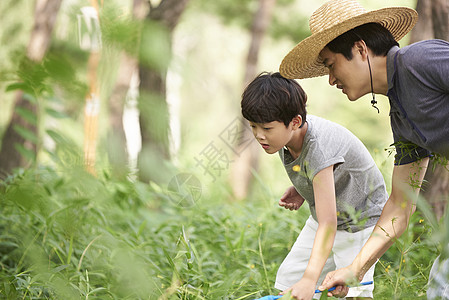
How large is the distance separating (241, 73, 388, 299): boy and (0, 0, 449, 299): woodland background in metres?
0.13

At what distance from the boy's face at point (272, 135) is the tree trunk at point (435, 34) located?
100cm

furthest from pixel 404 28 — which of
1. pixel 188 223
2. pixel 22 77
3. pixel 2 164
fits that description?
pixel 2 164

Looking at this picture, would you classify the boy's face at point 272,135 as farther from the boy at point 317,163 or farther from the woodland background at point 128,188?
the woodland background at point 128,188

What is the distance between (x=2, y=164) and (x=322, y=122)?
3668 mm

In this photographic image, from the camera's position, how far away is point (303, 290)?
1686mm

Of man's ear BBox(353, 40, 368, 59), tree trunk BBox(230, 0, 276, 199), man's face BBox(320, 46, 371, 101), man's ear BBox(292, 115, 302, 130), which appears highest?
man's ear BBox(353, 40, 368, 59)

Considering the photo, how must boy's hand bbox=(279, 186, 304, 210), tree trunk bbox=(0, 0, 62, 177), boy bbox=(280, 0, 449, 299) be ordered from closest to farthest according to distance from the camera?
boy bbox=(280, 0, 449, 299) < boy's hand bbox=(279, 186, 304, 210) < tree trunk bbox=(0, 0, 62, 177)

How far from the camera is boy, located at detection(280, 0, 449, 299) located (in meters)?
1.54

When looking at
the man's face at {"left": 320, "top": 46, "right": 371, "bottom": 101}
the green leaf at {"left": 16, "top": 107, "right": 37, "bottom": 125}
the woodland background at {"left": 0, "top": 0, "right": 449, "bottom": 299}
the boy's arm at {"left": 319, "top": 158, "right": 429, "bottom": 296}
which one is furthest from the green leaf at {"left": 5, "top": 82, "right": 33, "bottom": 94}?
the boy's arm at {"left": 319, "top": 158, "right": 429, "bottom": 296}

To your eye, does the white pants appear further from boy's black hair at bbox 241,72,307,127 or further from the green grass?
boy's black hair at bbox 241,72,307,127

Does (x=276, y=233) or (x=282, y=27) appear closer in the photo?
(x=276, y=233)

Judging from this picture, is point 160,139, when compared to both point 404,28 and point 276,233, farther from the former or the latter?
point 276,233

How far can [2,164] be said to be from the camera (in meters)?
4.87

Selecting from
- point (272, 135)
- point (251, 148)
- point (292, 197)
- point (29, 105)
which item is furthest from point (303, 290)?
point (251, 148)
